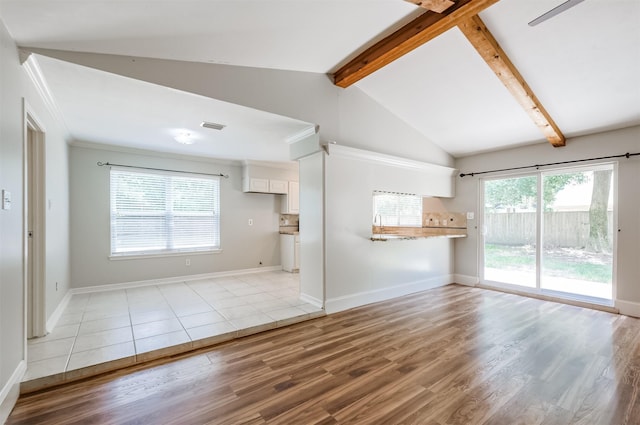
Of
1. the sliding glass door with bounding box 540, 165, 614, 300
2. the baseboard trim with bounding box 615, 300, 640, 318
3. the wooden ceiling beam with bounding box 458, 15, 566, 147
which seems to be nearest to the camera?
the wooden ceiling beam with bounding box 458, 15, 566, 147

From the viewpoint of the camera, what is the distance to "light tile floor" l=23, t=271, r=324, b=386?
237cm

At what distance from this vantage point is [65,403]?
192 cm

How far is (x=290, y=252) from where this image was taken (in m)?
6.11

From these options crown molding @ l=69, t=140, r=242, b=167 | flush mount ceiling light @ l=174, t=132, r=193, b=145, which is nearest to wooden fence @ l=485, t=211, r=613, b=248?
crown molding @ l=69, t=140, r=242, b=167

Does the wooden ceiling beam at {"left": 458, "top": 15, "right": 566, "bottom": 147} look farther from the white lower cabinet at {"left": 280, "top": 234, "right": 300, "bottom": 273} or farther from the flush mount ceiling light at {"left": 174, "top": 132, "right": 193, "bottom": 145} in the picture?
the white lower cabinet at {"left": 280, "top": 234, "right": 300, "bottom": 273}

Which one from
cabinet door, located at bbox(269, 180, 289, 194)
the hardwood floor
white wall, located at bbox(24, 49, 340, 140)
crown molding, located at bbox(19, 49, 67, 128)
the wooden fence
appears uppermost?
white wall, located at bbox(24, 49, 340, 140)

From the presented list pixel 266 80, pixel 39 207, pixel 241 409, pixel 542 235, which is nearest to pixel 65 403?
pixel 241 409

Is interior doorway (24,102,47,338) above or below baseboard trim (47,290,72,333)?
above

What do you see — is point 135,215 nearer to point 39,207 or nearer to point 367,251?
point 39,207

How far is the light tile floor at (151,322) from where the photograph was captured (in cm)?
237

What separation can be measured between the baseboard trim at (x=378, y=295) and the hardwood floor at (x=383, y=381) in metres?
Result: 0.38

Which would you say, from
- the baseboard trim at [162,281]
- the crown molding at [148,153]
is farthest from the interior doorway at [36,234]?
the baseboard trim at [162,281]

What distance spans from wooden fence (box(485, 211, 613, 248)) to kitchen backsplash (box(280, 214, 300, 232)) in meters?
3.90

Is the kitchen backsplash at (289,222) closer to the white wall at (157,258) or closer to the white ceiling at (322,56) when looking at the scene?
the white wall at (157,258)
